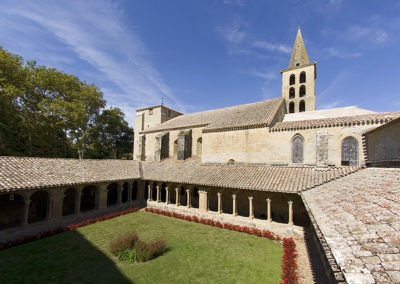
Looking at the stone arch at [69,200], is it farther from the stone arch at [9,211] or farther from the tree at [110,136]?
the tree at [110,136]

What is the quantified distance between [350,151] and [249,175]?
8.00m

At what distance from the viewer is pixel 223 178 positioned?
15.3m

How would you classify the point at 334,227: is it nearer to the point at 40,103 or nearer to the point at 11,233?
the point at 11,233

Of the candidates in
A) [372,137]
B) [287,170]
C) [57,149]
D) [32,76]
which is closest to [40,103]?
[32,76]

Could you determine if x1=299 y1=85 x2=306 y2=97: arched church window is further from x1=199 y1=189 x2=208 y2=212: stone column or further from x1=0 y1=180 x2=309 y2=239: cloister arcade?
x1=199 y1=189 x2=208 y2=212: stone column

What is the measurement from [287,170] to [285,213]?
3.49 metres

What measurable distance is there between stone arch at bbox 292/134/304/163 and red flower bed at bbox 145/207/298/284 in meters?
7.35

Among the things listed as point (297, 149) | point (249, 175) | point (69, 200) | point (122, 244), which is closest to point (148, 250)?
point (122, 244)

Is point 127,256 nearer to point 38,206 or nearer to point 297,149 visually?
point 38,206

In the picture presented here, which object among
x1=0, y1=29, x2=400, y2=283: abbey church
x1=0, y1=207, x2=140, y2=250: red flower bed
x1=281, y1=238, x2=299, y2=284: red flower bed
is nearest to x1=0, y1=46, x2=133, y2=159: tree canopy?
x1=0, y1=29, x2=400, y2=283: abbey church

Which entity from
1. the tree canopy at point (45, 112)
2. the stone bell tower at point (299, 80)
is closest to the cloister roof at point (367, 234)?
the stone bell tower at point (299, 80)

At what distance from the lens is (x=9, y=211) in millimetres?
13883

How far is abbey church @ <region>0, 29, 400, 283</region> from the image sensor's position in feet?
13.8

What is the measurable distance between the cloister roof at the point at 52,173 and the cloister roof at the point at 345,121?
15.3 meters
